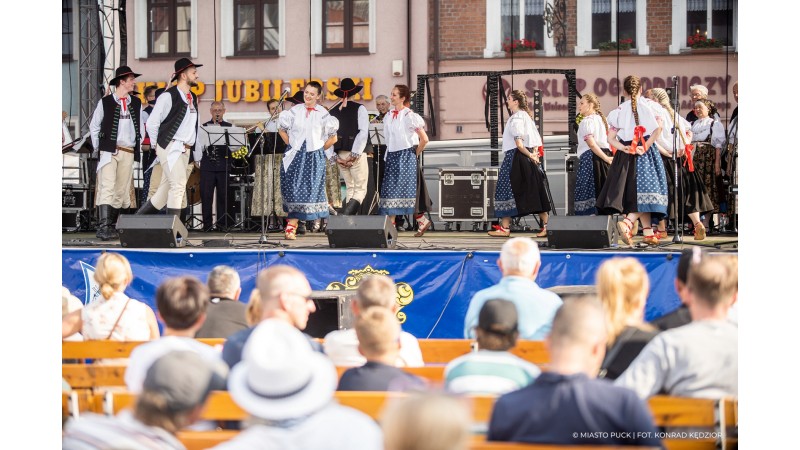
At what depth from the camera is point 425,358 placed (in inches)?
179

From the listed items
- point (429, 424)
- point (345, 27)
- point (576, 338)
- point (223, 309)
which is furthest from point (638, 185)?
point (345, 27)

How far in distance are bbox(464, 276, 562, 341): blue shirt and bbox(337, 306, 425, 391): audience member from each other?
0.87 meters

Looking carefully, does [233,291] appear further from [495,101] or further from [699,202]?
[495,101]

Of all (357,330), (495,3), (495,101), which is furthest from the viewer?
(495,3)

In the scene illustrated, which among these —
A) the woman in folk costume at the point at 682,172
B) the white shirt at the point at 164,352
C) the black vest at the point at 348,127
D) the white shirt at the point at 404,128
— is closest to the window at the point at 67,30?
the black vest at the point at 348,127

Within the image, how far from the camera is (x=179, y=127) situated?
9.10 metres

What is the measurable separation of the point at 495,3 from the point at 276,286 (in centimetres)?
1260

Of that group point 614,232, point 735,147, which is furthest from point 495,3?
point 614,232

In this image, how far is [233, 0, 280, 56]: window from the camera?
16594mm

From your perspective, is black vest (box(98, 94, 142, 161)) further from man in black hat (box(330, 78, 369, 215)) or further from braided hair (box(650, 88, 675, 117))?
braided hair (box(650, 88, 675, 117))

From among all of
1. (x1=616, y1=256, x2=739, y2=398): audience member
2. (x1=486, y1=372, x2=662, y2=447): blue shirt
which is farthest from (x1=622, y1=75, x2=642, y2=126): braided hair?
(x1=486, y1=372, x2=662, y2=447): blue shirt

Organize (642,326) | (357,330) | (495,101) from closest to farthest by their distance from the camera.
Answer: (357,330)
(642,326)
(495,101)
